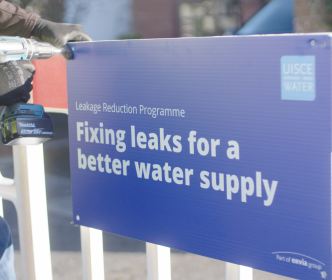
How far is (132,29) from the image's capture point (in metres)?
10.4

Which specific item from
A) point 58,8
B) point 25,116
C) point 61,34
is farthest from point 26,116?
point 58,8

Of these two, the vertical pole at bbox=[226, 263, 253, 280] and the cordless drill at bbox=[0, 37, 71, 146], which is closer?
the vertical pole at bbox=[226, 263, 253, 280]

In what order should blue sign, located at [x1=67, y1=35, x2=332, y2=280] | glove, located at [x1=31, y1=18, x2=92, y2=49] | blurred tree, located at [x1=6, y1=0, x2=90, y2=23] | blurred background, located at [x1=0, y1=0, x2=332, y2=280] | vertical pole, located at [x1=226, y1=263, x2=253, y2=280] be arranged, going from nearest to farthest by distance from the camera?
blue sign, located at [x1=67, y1=35, x2=332, y2=280]
vertical pole, located at [x1=226, y1=263, x2=253, y2=280]
glove, located at [x1=31, y1=18, x2=92, y2=49]
blurred background, located at [x1=0, y1=0, x2=332, y2=280]
blurred tree, located at [x1=6, y1=0, x2=90, y2=23]

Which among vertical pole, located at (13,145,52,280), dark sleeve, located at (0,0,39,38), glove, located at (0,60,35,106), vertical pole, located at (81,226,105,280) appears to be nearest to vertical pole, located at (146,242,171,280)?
vertical pole, located at (81,226,105,280)

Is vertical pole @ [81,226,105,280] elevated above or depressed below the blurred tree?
below

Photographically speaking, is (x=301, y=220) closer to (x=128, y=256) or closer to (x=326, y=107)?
(x=326, y=107)

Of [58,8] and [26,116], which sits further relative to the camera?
[58,8]

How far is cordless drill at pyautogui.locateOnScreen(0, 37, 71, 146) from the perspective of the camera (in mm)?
1177

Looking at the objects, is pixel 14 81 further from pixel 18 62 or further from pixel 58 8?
pixel 58 8

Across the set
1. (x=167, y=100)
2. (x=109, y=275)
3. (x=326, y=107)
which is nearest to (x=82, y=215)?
(x=167, y=100)

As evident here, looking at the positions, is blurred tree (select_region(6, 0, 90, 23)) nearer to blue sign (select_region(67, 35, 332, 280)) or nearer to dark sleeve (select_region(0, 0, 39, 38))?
dark sleeve (select_region(0, 0, 39, 38))

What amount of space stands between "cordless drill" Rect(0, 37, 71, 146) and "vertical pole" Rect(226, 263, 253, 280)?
0.64 metres

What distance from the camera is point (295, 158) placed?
0.88 m

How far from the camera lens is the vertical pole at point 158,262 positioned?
122cm
